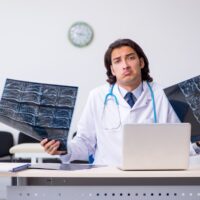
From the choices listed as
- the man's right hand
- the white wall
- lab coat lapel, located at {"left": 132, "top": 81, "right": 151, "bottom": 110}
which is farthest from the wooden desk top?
the white wall

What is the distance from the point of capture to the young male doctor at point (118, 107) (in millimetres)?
2045

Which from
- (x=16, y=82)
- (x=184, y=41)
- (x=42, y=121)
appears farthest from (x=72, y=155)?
A: (x=184, y=41)

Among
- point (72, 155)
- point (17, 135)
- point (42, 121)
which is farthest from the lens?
point (17, 135)

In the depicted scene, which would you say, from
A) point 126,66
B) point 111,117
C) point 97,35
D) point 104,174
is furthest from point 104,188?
point 97,35

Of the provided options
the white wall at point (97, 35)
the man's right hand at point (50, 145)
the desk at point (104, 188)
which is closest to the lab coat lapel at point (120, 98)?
the man's right hand at point (50, 145)

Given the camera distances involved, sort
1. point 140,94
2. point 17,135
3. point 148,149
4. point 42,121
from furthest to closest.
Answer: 1. point 17,135
2. point 140,94
3. point 42,121
4. point 148,149

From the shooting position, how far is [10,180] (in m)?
1.50

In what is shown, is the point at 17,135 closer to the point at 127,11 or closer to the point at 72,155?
the point at 127,11

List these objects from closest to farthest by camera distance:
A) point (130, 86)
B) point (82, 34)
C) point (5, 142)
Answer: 1. point (130, 86)
2. point (5, 142)
3. point (82, 34)

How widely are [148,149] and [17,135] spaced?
145 inches

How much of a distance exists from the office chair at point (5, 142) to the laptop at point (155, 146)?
3.40 meters

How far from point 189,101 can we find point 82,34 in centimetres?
341

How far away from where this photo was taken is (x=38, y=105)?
1575mm

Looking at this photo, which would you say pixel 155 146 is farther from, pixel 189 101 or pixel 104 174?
pixel 189 101
